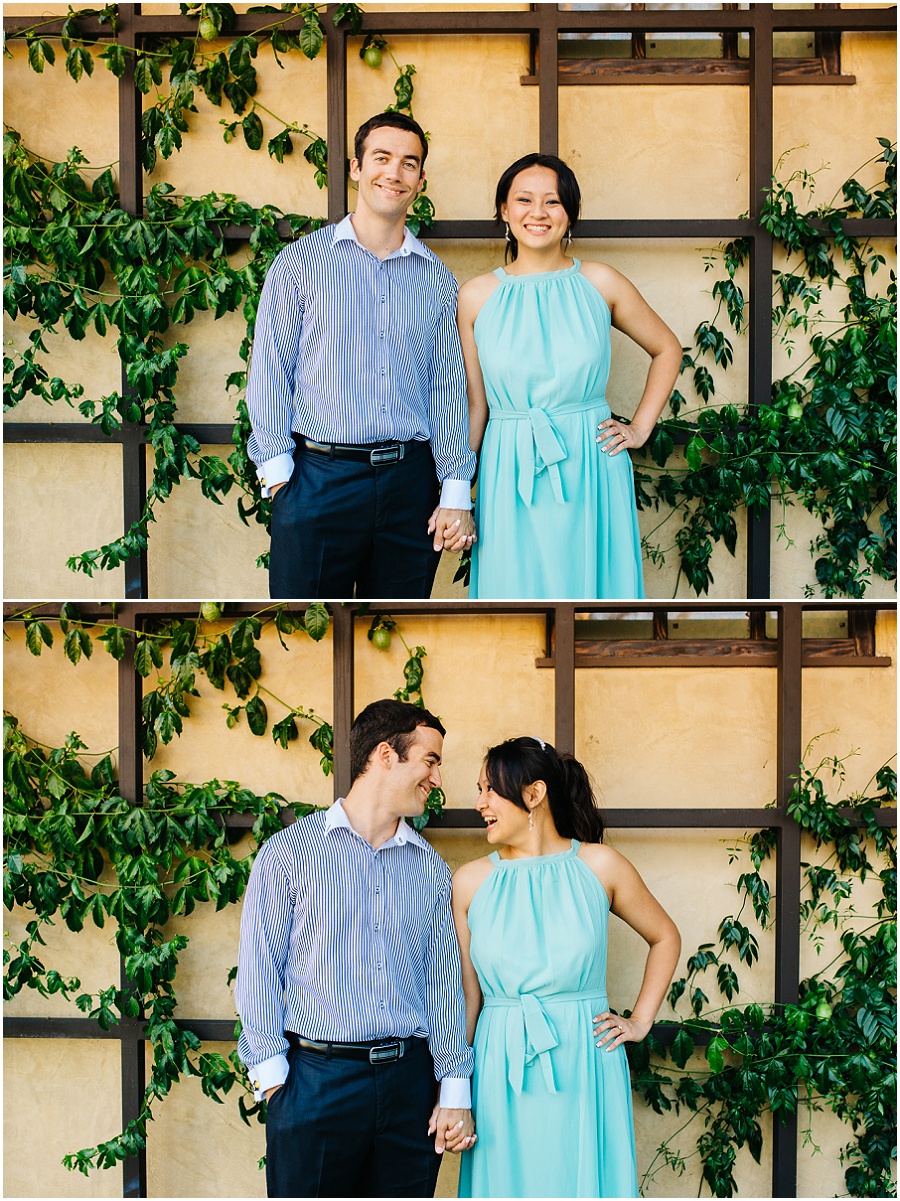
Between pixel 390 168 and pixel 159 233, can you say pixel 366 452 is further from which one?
pixel 159 233

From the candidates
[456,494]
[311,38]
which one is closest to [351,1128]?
[456,494]

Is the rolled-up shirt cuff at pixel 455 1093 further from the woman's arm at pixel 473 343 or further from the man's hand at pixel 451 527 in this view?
the woman's arm at pixel 473 343

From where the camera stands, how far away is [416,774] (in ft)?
8.13

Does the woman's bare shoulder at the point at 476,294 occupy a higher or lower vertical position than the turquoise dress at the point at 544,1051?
higher

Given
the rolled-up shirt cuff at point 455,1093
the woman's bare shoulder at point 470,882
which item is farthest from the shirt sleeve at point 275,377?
the rolled-up shirt cuff at point 455,1093

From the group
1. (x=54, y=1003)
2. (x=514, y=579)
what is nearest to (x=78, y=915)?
(x=54, y=1003)

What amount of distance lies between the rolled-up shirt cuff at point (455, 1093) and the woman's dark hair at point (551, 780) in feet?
2.04

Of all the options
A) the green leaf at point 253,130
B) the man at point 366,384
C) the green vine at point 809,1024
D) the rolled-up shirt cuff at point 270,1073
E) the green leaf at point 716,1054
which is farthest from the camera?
the green leaf at point 253,130

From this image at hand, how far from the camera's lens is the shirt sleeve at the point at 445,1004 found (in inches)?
95.2

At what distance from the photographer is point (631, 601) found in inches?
112

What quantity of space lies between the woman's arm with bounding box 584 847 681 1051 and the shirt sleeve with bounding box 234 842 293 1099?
75cm

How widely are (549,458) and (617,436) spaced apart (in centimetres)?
21

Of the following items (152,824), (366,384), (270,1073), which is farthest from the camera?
(152,824)

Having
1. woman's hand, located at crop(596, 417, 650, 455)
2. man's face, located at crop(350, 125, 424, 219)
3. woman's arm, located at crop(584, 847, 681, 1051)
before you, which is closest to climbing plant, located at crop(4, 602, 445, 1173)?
woman's arm, located at crop(584, 847, 681, 1051)
